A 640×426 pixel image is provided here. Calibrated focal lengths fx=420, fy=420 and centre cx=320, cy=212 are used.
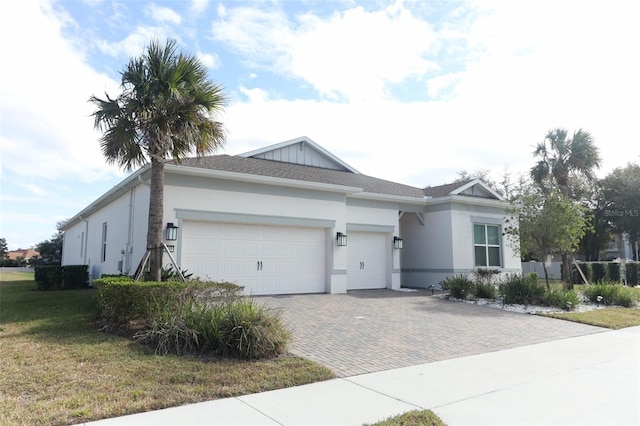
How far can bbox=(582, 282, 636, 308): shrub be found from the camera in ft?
49.4

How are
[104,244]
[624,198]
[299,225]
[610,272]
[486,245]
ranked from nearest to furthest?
[299,225], [104,244], [486,245], [610,272], [624,198]

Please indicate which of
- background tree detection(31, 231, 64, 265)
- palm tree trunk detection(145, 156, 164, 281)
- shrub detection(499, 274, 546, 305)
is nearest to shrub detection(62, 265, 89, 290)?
palm tree trunk detection(145, 156, 164, 281)

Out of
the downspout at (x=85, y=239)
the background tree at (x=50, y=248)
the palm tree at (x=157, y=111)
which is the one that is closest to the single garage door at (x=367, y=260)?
the palm tree at (x=157, y=111)

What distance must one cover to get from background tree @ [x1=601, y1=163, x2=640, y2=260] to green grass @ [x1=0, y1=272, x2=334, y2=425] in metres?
32.7

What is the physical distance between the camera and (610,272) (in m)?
24.5

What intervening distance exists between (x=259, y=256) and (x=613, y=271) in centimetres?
Answer: 2180

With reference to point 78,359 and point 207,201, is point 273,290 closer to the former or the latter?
point 207,201

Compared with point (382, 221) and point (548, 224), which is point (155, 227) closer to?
point (382, 221)

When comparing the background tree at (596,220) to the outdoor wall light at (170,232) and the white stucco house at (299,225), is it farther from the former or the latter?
the outdoor wall light at (170,232)

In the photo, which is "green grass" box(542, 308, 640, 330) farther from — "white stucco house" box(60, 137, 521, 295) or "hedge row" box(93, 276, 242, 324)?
"hedge row" box(93, 276, 242, 324)

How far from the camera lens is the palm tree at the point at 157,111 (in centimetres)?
1018

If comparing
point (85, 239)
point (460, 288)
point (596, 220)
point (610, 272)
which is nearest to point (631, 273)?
point (610, 272)

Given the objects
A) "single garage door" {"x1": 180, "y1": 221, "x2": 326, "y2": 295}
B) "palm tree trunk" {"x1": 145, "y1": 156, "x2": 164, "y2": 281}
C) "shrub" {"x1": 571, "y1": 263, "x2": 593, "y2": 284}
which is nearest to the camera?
"palm tree trunk" {"x1": 145, "y1": 156, "x2": 164, "y2": 281}

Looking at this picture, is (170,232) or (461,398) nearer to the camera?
(461,398)
